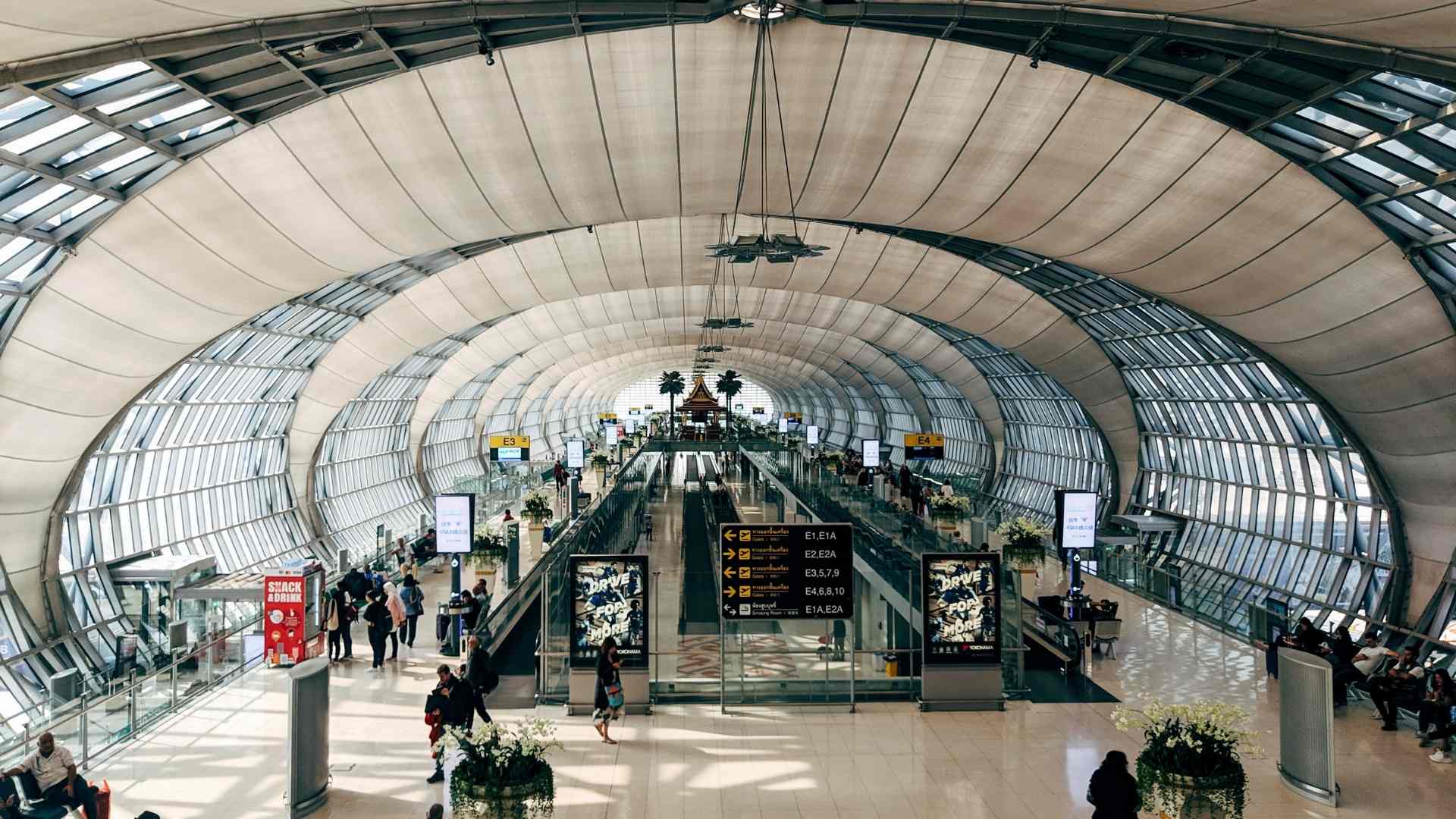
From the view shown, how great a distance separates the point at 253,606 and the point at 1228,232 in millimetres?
25386

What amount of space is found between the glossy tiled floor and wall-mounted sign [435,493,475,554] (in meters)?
6.34

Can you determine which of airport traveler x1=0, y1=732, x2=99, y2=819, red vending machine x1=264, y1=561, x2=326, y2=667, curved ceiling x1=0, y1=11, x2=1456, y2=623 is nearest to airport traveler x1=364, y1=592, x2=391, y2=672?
red vending machine x1=264, y1=561, x2=326, y2=667

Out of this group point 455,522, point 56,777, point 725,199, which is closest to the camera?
point 56,777

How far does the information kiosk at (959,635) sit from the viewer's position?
44.3 ft

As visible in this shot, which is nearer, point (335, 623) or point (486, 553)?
point (335, 623)

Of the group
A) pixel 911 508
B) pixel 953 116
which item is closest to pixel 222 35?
pixel 953 116

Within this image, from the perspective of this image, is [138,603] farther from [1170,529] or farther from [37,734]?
[1170,529]

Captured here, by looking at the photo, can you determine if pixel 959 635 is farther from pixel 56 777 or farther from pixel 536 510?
pixel 536 510

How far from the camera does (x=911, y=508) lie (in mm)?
34562

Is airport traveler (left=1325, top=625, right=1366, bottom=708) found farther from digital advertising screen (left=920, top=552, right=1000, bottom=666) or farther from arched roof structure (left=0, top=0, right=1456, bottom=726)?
arched roof structure (left=0, top=0, right=1456, bottom=726)

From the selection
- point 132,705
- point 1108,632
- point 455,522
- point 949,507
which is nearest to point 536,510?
point 455,522

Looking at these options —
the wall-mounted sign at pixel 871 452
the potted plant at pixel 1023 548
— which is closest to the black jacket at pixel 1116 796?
the potted plant at pixel 1023 548

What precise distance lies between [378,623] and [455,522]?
5.71m

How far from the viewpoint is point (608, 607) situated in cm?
1344
